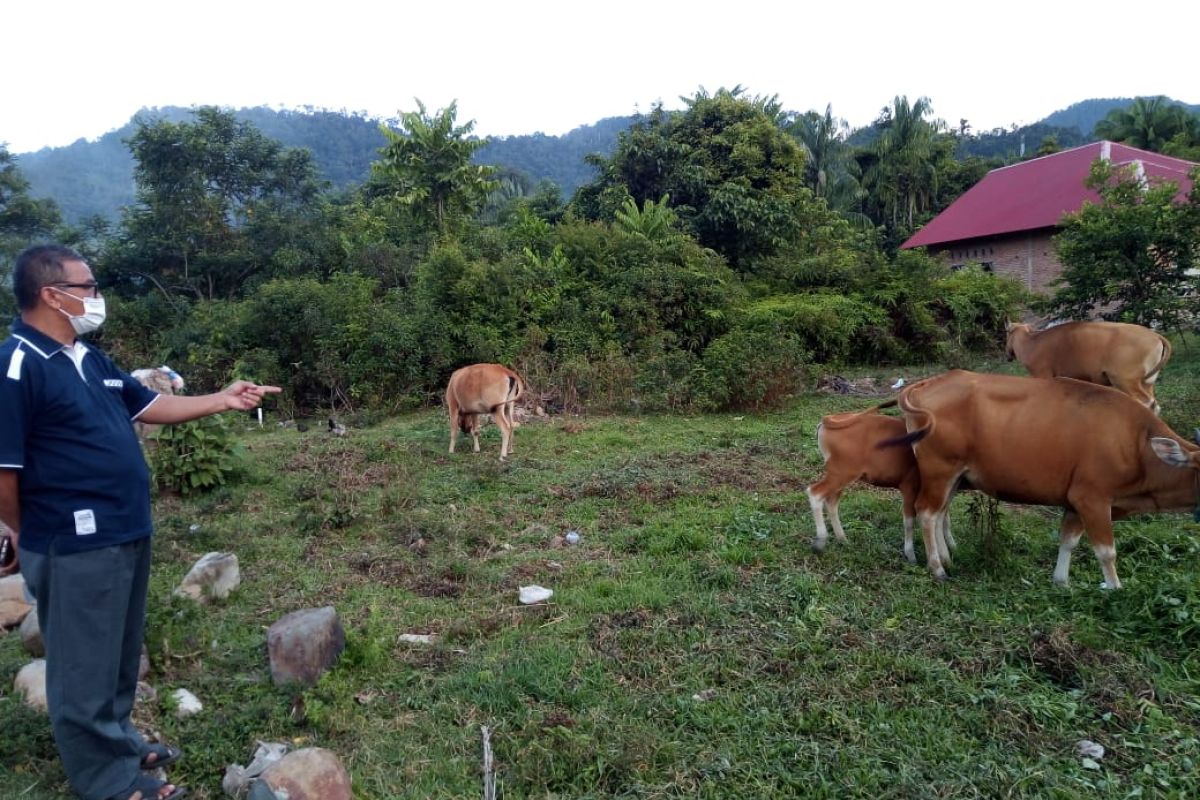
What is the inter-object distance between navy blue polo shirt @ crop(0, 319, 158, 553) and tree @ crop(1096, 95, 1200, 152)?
39764 mm

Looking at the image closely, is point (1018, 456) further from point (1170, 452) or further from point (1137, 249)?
point (1137, 249)

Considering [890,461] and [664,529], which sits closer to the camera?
[890,461]

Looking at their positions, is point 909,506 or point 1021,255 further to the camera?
point 1021,255

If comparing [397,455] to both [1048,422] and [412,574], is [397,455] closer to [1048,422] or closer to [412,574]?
[412,574]

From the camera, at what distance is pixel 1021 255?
25422 millimetres

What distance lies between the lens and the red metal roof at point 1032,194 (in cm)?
2419

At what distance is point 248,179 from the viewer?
78.2 feet

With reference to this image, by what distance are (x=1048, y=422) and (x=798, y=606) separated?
2049mm

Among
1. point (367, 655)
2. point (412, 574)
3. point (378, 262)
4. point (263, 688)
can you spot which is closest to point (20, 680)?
point (263, 688)

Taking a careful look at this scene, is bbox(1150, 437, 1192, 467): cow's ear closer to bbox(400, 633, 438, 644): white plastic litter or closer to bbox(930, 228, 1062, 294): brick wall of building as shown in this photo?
bbox(400, 633, 438, 644): white plastic litter

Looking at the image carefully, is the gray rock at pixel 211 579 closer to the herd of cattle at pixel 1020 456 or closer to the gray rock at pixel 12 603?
the gray rock at pixel 12 603

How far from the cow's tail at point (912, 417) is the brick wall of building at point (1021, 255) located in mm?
20470

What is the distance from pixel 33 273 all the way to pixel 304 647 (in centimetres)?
231

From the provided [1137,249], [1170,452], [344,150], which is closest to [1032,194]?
[1137,249]
